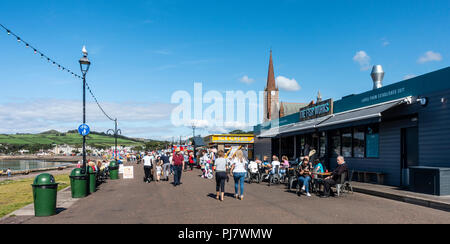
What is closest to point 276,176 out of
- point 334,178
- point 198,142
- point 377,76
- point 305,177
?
point 305,177

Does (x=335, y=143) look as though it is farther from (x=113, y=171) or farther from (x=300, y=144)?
(x=113, y=171)

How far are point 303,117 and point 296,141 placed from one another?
209cm

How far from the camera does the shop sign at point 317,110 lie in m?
21.3

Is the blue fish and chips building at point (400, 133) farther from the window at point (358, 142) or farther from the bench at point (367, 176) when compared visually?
the bench at point (367, 176)

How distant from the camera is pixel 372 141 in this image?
16.8 meters

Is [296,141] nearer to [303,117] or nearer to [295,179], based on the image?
[303,117]

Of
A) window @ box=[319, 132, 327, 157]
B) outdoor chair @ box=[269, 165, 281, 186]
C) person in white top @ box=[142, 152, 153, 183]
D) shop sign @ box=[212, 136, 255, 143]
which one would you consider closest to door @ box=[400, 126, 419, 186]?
outdoor chair @ box=[269, 165, 281, 186]

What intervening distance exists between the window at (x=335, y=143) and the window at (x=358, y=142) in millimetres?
1696

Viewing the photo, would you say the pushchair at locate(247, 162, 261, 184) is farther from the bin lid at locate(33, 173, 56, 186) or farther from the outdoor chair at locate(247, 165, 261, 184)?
the bin lid at locate(33, 173, 56, 186)

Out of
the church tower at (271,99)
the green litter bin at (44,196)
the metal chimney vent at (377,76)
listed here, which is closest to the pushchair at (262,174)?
Answer: the metal chimney vent at (377,76)

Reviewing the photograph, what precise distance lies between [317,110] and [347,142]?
439cm

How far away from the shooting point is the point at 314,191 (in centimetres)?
1399

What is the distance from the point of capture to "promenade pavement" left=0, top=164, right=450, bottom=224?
8.30 meters
